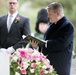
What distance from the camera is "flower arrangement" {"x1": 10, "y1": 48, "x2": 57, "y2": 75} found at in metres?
2.90

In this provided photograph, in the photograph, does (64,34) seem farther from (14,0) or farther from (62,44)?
(14,0)

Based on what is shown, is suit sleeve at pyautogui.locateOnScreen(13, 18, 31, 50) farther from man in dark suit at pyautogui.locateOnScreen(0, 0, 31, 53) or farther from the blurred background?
the blurred background

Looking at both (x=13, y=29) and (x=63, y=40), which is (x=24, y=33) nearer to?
(x=13, y=29)

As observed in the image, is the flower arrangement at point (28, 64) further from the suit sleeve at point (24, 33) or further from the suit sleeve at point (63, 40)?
the suit sleeve at point (24, 33)

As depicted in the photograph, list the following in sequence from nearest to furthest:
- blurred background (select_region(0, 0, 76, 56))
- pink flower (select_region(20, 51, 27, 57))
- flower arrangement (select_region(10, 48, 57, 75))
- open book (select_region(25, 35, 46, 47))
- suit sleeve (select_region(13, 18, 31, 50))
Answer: flower arrangement (select_region(10, 48, 57, 75)), pink flower (select_region(20, 51, 27, 57)), open book (select_region(25, 35, 46, 47)), suit sleeve (select_region(13, 18, 31, 50)), blurred background (select_region(0, 0, 76, 56))

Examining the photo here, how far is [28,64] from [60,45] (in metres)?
0.86

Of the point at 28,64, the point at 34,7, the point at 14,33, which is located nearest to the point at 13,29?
the point at 14,33

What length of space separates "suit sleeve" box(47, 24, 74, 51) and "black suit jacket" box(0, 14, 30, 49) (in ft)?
2.65

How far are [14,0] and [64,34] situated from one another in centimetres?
107

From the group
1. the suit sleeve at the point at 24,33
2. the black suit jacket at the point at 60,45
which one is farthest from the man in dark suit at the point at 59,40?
the suit sleeve at the point at 24,33

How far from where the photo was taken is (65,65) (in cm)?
383

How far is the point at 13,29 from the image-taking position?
457cm

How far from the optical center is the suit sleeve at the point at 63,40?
3.70 metres

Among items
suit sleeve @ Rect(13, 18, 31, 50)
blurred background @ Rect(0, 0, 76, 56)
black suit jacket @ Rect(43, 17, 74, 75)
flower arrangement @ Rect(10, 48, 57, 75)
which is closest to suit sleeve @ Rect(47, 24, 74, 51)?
black suit jacket @ Rect(43, 17, 74, 75)
